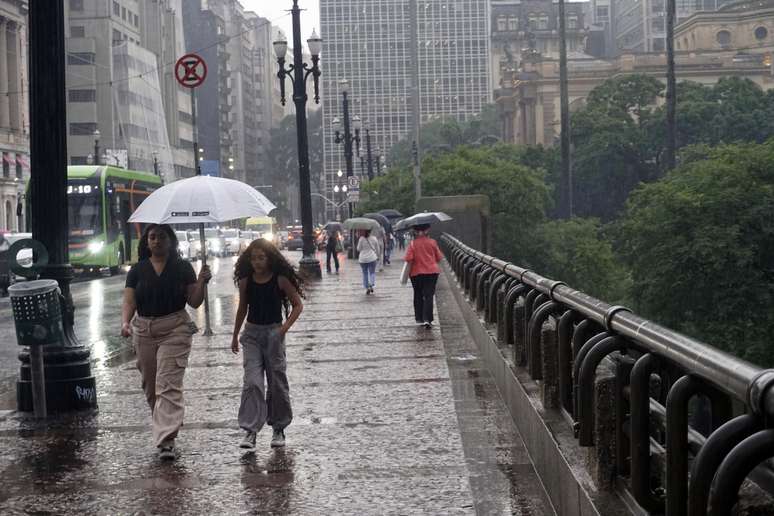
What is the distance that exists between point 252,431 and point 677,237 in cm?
4219

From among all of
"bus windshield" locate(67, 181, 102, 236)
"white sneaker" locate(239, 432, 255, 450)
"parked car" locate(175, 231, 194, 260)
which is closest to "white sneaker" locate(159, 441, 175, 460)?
"white sneaker" locate(239, 432, 255, 450)

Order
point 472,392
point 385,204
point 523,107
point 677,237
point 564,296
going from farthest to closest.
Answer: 1. point 523,107
2. point 385,204
3. point 677,237
4. point 472,392
5. point 564,296

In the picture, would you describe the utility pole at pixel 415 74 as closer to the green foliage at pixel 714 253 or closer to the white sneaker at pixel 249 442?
the green foliage at pixel 714 253

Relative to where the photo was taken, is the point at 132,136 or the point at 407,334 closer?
the point at 407,334

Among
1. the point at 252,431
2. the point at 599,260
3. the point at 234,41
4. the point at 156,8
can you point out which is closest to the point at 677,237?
the point at 599,260

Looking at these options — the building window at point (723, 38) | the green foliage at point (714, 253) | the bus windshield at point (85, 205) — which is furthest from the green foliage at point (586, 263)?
the building window at point (723, 38)

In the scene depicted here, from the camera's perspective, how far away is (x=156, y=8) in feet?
438

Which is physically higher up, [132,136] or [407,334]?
[132,136]

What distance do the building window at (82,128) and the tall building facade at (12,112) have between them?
36.0 feet

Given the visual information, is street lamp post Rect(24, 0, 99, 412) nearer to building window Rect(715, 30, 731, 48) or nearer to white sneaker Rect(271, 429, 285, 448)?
white sneaker Rect(271, 429, 285, 448)

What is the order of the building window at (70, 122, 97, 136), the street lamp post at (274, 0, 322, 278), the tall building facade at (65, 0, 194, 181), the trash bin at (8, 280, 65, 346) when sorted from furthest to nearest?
the building window at (70, 122, 97, 136)
the tall building facade at (65, 0, 194, 181)
the street lamp post at (274, 0, 322, 278)
the trash bin at (8, 280, 65, 346)

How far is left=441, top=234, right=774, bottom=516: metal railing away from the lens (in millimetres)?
3434

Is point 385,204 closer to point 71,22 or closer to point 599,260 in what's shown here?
point 599,260

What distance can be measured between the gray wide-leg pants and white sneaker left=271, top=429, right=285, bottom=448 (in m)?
0.05
